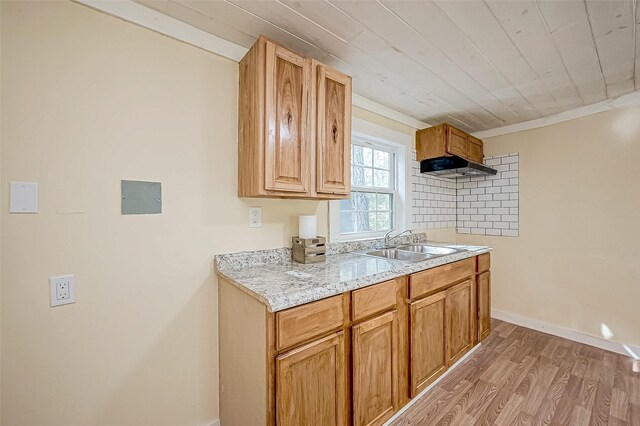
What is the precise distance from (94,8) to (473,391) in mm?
3113

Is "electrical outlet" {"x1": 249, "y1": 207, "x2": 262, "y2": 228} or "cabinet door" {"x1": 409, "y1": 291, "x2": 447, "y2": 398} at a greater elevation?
"electrical outlet" {"x1": 249, "y1": 207, "x2": 262, "y2": 228}

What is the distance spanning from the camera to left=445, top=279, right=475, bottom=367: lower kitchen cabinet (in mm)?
2035

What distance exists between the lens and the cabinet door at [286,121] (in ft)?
4.82

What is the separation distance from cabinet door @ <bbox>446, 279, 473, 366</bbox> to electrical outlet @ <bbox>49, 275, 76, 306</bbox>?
7.17 feet

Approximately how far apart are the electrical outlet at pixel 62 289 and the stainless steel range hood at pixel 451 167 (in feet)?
9.50

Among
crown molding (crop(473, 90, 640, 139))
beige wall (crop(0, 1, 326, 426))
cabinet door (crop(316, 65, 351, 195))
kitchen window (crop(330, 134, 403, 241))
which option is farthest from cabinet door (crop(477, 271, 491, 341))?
beige wall (crop(0, 1, 326, 426))

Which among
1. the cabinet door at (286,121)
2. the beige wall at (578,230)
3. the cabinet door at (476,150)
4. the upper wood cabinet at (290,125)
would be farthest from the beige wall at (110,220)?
the beige wall at (578,230)

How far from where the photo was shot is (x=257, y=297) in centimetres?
115

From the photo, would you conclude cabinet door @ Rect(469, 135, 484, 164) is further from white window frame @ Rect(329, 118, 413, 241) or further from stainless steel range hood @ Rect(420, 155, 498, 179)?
white window frame @ Rect(329, 118, 413, 241)

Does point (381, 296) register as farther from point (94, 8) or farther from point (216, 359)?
point (94, 8)

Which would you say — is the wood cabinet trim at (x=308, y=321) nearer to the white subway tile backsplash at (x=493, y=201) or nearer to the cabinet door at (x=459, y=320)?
the cabinet door at (x=459, y=320)

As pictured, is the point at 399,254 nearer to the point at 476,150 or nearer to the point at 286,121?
the point at 286,121

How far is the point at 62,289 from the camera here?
1.17 metres

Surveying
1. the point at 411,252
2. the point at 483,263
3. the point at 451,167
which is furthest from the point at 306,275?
the point at 451,167
